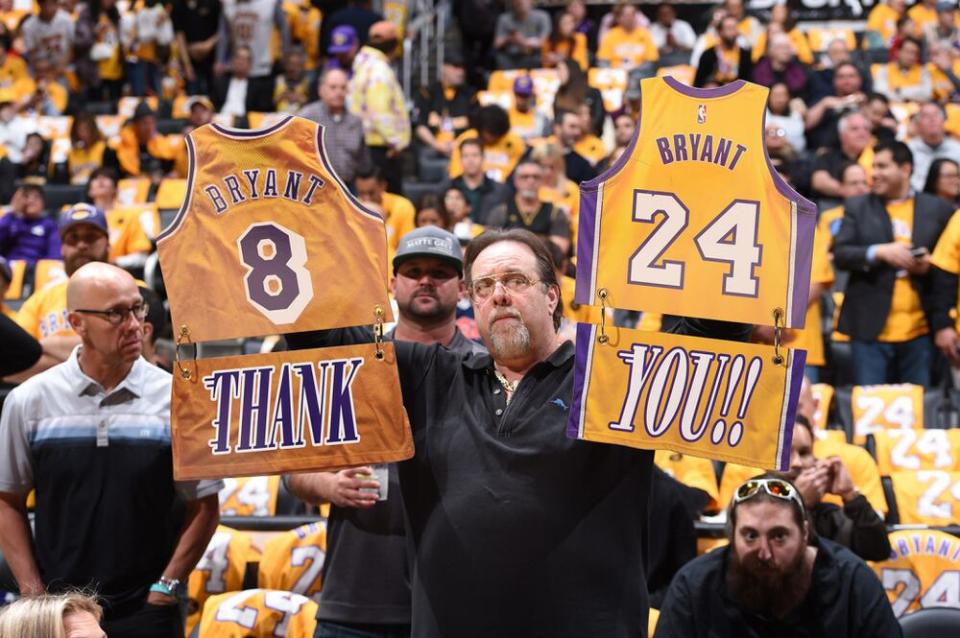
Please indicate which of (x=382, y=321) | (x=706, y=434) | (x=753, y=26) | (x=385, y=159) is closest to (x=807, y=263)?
(x=706, y=434)

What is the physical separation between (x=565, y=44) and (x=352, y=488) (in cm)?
1177

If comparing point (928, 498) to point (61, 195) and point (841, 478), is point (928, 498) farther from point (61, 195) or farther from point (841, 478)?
point (61, 195)

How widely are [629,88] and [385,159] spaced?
3328 millimetres

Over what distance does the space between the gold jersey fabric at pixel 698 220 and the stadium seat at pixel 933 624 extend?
1.85m

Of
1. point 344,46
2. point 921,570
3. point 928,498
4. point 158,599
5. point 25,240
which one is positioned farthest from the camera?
point 344,46

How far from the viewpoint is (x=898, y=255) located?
810cm

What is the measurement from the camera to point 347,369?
320cm

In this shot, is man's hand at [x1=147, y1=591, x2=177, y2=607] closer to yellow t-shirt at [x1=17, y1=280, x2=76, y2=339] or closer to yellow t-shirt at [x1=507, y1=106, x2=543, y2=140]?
yellow t-shirt at [x1=17, y1=280, x2=76, y2=339]

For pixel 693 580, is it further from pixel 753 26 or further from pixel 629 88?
pixel 753 26

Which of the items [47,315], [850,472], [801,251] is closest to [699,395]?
[801,251]

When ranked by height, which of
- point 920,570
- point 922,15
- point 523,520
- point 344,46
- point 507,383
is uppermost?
point 922,15

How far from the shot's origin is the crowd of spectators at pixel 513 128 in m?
8.12

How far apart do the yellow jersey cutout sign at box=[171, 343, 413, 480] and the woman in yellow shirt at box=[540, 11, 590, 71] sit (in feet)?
38.8

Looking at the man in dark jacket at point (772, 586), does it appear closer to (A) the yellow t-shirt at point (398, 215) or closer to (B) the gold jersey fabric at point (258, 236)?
(B) the gold jersey fabric at point (258, 236)
